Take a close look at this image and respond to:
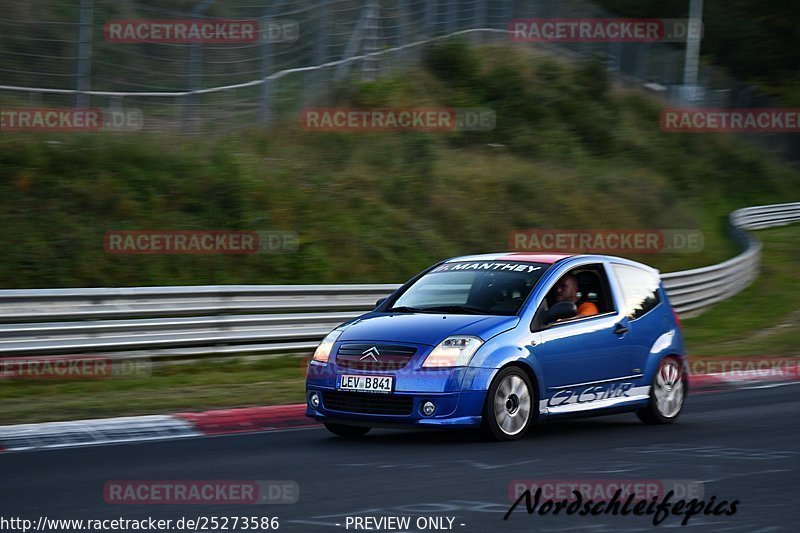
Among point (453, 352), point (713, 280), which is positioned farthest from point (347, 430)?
point (713, 280)

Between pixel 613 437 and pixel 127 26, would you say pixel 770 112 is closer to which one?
pixel 127 26

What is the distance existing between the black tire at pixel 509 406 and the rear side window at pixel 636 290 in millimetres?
1702

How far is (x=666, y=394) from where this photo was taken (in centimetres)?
1125

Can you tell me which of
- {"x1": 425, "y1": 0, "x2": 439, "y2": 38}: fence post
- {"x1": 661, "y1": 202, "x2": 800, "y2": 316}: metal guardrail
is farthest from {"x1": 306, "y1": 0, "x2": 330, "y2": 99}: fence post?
{"x1": 661, "y1": 202, "x2": 800, "y2": 316}: metal guardrail

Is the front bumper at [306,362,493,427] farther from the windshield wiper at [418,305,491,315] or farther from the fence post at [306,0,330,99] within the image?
the fence post at [306,0,330,99]

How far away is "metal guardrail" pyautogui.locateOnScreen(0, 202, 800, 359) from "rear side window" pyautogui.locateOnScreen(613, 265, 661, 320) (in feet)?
19.3

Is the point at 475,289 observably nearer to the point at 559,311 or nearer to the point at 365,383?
the point at 559,311

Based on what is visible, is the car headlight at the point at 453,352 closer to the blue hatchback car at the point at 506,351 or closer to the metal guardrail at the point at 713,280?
the blue hatchback car at the point at 506,351

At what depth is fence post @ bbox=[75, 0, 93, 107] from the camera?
18312mm

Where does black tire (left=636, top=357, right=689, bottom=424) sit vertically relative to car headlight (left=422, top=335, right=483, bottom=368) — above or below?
below

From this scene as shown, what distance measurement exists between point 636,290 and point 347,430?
122 inches

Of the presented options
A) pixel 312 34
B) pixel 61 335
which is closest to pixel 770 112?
pixel 312 34

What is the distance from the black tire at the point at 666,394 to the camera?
1109cm

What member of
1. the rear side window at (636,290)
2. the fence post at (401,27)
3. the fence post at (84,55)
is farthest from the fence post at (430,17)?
the rear side window at (636,290)
